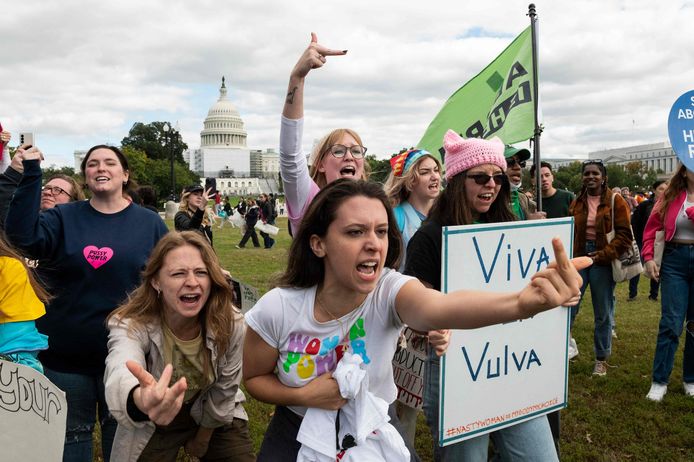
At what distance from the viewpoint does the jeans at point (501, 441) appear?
276cm

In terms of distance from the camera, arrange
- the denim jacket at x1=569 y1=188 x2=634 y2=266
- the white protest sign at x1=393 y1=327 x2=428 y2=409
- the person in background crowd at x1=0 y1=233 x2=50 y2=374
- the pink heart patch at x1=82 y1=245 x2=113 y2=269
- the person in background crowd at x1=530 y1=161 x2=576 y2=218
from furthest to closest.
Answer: the person in background crowd at x1=530 y1=161 x2=576 y2=218 < the denim jacket at x1=569 y1=188 x2=634 y2=266 < the white protest sign at x1=393 y1=327 x2=428 y2=409 < the pink heart patch at x1=82 y1=245 x2=113 y2=269 < the person in background crowd at x1=0 y1=233 x2=50 y2=374

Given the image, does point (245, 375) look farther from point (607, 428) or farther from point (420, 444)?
point (607, 428)

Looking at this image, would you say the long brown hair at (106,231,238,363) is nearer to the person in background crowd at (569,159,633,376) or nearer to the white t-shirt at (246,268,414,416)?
the white t-shirt at (246,268,414,416)

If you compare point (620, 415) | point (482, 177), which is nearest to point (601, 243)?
point (620, 415)

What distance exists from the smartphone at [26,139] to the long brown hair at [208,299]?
101 cm

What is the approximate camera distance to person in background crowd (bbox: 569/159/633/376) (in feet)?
19.6

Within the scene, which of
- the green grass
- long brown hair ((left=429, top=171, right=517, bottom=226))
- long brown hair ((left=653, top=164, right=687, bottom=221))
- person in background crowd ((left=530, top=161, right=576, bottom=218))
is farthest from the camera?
person in background crowd ((left=530, top=161, right=576, bottom=218))

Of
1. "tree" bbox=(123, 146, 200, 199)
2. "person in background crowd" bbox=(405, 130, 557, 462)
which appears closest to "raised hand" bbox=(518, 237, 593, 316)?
"person in background crowd" bbox=(405, 130, 557, 462)

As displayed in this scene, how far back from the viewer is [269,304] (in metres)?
2.26

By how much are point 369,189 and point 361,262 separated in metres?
0.31

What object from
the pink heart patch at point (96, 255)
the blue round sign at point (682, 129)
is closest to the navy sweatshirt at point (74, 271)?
the pink heart patch at point (96, 255)

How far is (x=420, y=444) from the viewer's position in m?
4.64

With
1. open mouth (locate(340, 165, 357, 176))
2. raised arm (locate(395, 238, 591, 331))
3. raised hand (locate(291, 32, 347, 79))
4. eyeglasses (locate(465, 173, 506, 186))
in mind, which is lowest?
raised arm (locate(395, 238, 591, 331))

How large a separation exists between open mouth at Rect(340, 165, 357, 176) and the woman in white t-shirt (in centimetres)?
118
